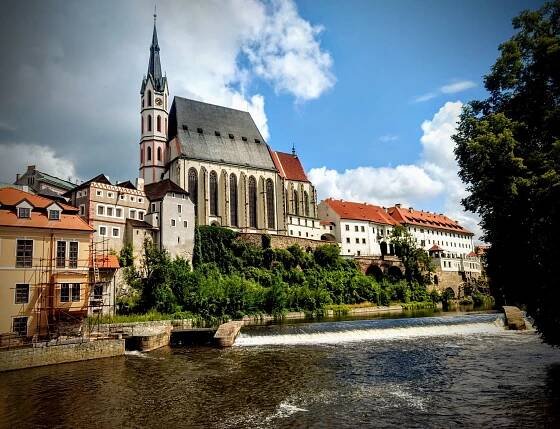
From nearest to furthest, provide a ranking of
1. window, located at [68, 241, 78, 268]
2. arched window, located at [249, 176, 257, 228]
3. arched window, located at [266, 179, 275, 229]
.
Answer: window, located at [68, 241, 78, 268] → arched window, located at [249, 176, 257, 228] → arched window, located at [266, 179, 275, 229]

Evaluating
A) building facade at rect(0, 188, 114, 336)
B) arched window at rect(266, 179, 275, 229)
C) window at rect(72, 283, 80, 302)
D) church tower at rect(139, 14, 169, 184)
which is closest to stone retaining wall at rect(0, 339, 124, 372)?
building facade at rect(0, 188, 114, 336)

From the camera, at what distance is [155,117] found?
246ft

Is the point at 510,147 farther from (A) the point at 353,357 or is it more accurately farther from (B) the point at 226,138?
(B) the point at 226,138

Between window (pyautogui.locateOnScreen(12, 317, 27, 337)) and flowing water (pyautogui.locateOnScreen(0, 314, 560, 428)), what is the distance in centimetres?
778

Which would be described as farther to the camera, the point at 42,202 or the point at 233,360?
the point at 42,202

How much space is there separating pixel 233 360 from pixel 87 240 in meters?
16.9

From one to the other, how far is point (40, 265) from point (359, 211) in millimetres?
73375

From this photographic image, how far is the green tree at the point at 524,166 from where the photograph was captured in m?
16.9

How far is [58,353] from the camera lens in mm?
27469

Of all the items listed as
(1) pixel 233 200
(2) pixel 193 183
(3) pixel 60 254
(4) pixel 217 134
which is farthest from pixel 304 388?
(4) pixel 217 134

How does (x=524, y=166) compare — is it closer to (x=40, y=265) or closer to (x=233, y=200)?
(x=40, y=265)

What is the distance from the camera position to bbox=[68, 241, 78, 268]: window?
115ft

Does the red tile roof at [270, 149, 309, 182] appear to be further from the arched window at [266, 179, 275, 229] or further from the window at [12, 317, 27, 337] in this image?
the window at [12, 317, 27, 337]

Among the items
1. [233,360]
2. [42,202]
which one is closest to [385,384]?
[233,360]
